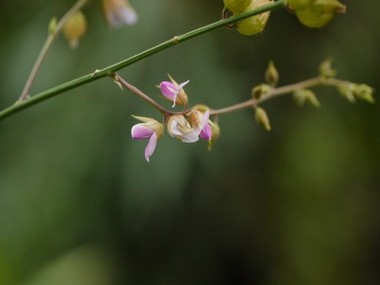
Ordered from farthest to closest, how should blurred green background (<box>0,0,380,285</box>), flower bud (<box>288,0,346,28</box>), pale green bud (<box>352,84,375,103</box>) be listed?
1. blurred green background (<box>0,0,380,285</box>)
2. pale green bud (<box>352,84,375,103</box>)
3. flower bud (<box>288,0,346,28</box>)

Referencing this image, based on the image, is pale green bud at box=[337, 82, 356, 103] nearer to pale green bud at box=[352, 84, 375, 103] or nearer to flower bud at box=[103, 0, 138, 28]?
pale green bud at box=[352, 84, 375, 103]

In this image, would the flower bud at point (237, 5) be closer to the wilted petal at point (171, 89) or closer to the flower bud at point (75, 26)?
the wilted petal at point (171, 89)

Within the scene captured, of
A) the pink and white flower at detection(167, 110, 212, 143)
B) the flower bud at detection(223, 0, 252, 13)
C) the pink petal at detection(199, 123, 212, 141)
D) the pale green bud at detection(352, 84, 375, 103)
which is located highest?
the flower bud at detection(223, 0, 252, 13)

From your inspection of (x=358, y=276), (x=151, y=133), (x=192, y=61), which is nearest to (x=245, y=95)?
(x=192, y=61)

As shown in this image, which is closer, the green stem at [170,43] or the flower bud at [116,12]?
the green stem at [170,43]

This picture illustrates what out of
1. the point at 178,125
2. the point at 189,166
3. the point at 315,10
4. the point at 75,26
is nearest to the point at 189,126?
the point at 178,125

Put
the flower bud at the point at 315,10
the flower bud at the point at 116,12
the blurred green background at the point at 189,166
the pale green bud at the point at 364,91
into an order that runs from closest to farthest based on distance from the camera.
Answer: the flower bud at the point at 315,10 < the pale green bud at the point at 364,91 < the flower bud at the point at 116,12 < the blurred green background at the point at 189,166

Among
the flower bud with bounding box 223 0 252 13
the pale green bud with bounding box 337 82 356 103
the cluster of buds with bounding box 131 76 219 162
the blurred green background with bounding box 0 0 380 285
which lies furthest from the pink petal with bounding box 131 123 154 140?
the blurred green background with bounding box 0 0 380 285

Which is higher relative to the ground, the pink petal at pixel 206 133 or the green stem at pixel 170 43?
the green stem at pixel 170 43

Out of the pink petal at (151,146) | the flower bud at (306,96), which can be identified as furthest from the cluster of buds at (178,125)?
the flower bud at (306,96)
